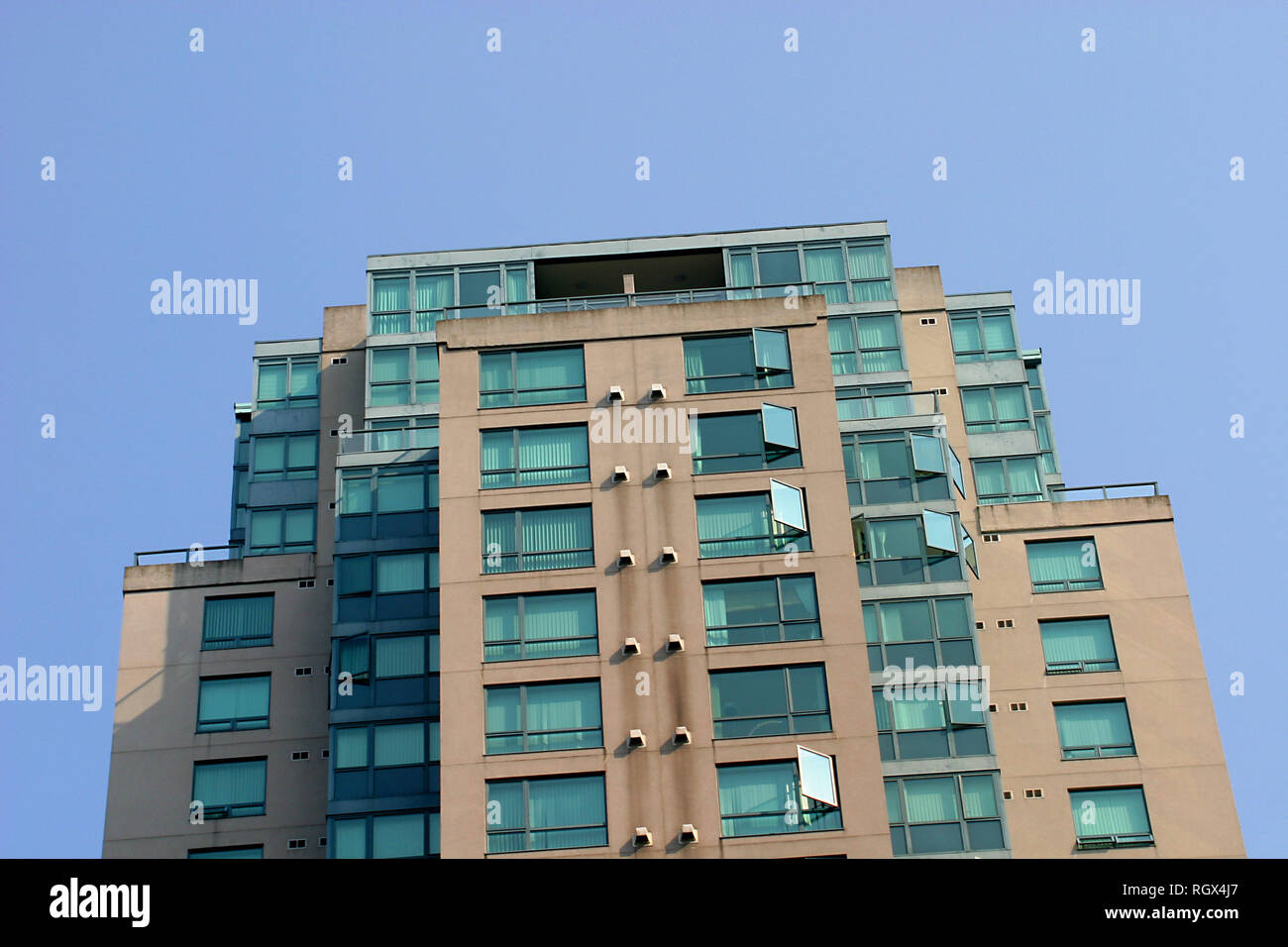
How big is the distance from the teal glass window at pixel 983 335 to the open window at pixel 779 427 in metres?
17.1

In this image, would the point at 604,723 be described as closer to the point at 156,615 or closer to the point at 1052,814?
the point at 1052,814

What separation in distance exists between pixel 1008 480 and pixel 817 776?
20538 mm

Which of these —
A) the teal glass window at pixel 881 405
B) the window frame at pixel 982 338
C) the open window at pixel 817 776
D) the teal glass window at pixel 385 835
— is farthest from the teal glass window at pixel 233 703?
the window frame at pixel 982 338

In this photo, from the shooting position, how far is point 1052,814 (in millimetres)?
48375

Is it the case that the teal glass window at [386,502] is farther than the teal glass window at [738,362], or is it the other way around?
the teal glass window at [386,502]

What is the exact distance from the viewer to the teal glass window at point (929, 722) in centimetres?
4612

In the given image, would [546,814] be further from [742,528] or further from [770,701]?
[742,528]

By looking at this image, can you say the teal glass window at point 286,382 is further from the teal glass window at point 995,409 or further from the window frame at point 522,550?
the teal glass window at point 995,409

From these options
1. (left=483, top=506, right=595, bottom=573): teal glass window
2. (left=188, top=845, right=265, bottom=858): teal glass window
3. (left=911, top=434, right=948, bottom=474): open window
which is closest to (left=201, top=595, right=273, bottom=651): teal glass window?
(left=188, top=845, right=265, bottom=858): teal glass window

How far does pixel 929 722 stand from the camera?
46.5 m

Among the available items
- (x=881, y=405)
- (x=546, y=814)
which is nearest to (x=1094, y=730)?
(x=881, y=405)

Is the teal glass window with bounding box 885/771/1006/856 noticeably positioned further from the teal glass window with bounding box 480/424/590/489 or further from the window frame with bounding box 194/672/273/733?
the window frame with bounding box 194/672/273/733
